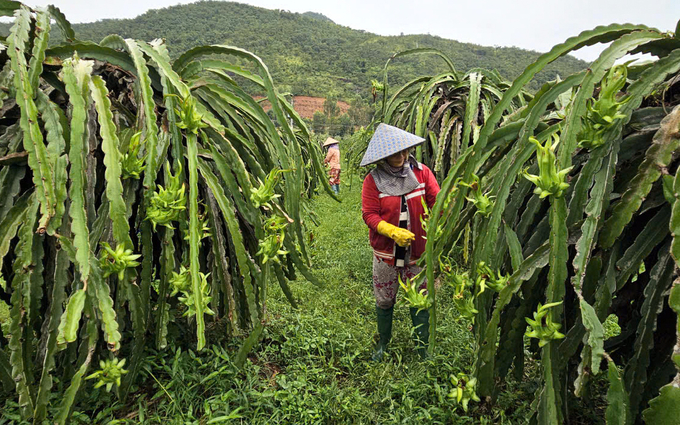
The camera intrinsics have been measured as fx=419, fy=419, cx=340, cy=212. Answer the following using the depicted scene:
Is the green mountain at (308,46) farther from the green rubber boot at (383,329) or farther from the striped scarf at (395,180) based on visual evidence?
the green rubber boot at (383,329)

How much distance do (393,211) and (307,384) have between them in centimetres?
110

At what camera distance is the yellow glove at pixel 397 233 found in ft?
7.88

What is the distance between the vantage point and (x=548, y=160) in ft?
3.37

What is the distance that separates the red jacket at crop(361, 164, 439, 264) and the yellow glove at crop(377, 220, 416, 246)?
8 cm

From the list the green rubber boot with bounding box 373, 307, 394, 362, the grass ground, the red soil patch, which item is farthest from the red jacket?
the red soil patch

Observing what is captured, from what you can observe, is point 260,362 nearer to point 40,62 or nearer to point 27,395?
point 27,395

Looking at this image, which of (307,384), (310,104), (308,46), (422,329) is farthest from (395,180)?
(308,46)

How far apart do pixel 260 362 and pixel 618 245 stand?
72.2 inches

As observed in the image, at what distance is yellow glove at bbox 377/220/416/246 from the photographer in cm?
240

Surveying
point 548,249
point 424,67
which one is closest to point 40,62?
point 548,249

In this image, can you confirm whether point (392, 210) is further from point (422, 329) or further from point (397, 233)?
point (422, 329)

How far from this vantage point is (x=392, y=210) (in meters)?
2.58

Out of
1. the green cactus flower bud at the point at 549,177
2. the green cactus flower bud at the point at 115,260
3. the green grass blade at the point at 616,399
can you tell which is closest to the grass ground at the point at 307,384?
the green cactus flower bud at the point at 115,260

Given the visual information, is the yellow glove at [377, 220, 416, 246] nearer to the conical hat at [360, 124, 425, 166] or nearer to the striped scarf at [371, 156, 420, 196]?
the striped scarf at [371, 156, 420, 196]
